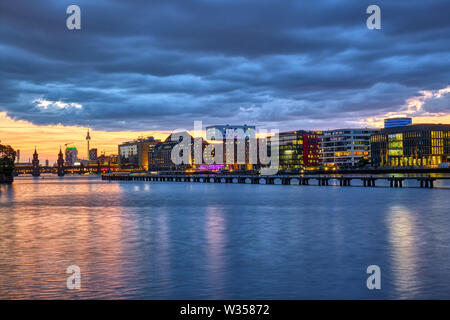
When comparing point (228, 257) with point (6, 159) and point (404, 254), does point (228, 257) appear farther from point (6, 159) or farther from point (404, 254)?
point (6, 159)

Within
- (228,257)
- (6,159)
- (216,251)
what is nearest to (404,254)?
(228,257)

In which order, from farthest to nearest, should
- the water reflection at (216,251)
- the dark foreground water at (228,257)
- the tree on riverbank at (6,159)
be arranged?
the tree on riverbank at (6,159) < the water reflection at (216,251) < the dark foreground water at (228,257)

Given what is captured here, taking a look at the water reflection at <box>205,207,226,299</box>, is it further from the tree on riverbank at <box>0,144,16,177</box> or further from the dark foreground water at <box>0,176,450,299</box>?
the tree on riverbank at <box>0,144,16,177</box>

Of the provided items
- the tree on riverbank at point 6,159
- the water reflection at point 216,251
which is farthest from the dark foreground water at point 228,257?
the tree on riverbank at point 6,159

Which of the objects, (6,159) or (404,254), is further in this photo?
(6,159)

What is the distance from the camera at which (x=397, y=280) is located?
23078mm

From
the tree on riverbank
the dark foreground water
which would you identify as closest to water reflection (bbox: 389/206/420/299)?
the dark foreground water

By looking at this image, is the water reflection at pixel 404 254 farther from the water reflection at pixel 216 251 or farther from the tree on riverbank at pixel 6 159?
the tree on riverbank at pixel 6 159

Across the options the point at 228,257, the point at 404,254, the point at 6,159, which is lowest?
the point at 404,254

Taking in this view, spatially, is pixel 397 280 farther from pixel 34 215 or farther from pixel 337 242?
pixel 34 215

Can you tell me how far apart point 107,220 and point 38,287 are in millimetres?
31485

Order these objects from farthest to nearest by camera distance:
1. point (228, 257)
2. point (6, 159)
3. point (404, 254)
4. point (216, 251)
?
point (6, 159)
point (216, 251)
point (404, 254)
point (228, 257)
